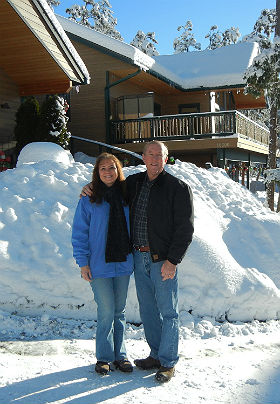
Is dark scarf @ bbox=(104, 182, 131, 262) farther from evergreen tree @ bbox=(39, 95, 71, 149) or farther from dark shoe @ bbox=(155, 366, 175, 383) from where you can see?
evergreen tree @ bbox=(39, 95, 71, 149)

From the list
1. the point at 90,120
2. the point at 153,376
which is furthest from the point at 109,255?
the point at 90,120

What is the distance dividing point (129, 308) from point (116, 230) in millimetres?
1904

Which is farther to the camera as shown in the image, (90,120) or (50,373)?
(90,120)

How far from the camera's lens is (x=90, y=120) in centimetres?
1778

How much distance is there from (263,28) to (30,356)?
157ft

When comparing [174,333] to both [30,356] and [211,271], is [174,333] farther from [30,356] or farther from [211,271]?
[211,271]

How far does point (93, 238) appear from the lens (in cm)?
391

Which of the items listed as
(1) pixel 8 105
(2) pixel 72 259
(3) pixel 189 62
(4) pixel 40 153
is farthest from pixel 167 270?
(3) pixel 189 62

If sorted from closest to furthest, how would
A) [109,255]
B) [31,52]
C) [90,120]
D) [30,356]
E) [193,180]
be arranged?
[109,255] → [30,356] → [193,180] → [31,52] → [90,120]

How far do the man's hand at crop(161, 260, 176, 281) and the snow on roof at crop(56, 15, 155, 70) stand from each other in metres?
13.2

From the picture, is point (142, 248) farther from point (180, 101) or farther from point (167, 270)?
point (180, 101)

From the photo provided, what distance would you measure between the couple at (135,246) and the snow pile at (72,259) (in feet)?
4.98

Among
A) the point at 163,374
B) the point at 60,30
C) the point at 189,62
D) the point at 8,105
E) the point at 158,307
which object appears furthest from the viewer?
the point at 189,62

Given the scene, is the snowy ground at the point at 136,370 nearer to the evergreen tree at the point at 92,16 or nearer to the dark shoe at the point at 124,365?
the dark shoe at the point at 124,365
